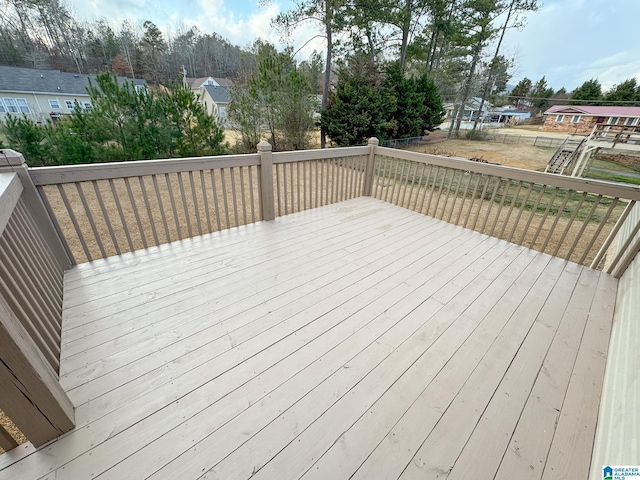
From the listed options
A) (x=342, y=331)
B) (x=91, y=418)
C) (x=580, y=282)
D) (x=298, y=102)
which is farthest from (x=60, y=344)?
(x=298, y=102)

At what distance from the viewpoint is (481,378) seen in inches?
57.9

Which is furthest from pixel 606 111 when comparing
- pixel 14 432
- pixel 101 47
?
pixel 101 47

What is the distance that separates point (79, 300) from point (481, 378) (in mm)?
2673

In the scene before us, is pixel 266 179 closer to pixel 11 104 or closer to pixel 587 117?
pixel 11 104

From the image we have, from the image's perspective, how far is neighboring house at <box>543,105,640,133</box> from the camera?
16.7 meters

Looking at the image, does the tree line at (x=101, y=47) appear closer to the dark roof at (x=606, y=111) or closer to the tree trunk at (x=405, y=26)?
the tree trunk at (x=405, y=26)

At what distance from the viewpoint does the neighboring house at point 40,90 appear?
28.8ft

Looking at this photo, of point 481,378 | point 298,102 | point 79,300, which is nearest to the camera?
point 481,378

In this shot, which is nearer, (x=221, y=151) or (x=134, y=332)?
(x=134, y=332)

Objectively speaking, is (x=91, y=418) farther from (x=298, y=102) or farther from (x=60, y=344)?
(x=298, y=102)

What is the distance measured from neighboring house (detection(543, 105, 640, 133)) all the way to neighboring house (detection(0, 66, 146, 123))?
2656 cm

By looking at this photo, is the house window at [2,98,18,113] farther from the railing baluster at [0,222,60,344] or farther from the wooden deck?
the railing baluster at [0,222,60,344]

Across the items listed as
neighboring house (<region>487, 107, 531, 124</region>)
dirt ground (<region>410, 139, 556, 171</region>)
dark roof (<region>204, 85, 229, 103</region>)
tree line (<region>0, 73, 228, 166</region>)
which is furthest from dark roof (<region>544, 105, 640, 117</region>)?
dark roof (<region>204, 85, 229, 103</region>)

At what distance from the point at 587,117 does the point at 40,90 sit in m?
31.7
